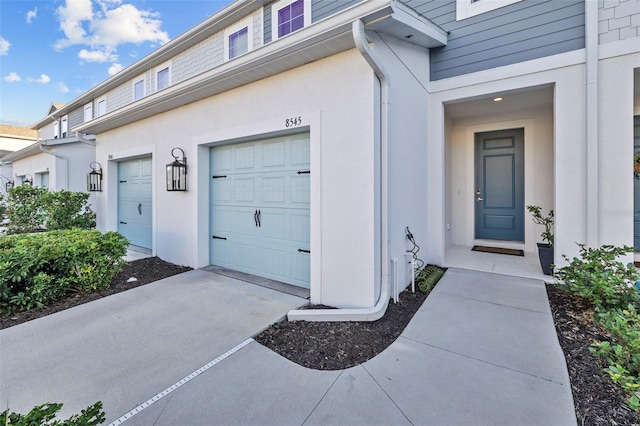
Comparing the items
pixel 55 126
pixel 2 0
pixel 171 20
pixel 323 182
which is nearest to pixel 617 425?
pixel 323 182

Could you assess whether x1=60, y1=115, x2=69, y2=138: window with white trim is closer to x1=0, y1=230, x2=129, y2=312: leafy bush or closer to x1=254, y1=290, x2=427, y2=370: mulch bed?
x1=0, y1=230, x2=129, y2=312: leafy bush

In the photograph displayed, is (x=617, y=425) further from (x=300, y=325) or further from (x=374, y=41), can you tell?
(x=374, y=41)

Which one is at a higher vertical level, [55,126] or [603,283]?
[55,126]

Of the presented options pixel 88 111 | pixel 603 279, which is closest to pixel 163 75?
pixel 88 111

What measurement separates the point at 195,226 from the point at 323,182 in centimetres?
277

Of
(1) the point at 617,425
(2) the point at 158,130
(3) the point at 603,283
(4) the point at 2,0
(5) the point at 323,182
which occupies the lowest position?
(1) the point at 617,425

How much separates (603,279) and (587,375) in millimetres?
1308

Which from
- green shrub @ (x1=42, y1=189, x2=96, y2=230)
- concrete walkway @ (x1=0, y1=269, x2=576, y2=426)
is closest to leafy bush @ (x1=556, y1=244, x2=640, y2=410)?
concrete walkway @ (x1=0, y1=269, x2=576, y2=426)

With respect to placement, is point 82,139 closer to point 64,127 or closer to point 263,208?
point 263,208

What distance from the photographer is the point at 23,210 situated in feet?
24.5

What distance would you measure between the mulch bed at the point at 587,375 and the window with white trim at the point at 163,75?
419 inches

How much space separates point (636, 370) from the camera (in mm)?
1821

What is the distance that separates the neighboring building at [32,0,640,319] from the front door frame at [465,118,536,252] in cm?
3

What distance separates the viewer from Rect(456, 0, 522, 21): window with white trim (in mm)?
4176
